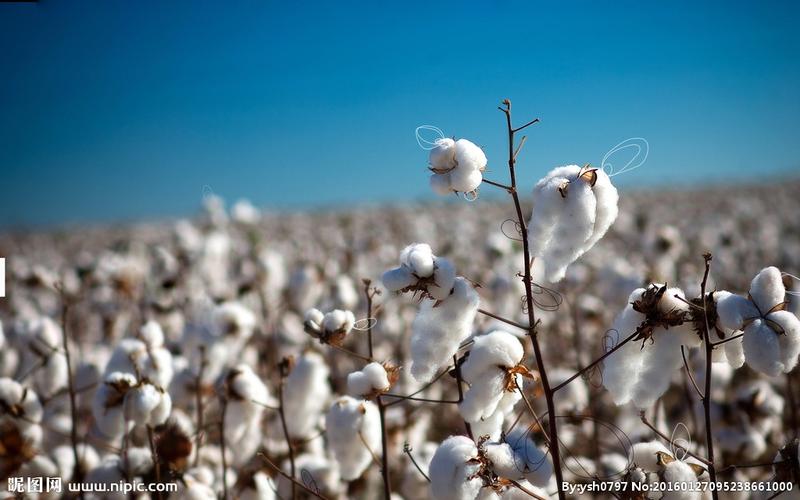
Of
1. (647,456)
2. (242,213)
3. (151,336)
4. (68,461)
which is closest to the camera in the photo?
(647,456)

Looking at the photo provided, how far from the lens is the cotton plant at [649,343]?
132 cm

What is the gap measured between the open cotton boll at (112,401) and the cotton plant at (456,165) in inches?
51.1

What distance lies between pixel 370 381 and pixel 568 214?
2.12ft

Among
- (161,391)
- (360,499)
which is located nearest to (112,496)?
(161,391)

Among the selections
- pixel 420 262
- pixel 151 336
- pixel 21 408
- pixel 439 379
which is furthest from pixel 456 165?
pixel 21 408

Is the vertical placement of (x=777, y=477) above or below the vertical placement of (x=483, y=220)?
below

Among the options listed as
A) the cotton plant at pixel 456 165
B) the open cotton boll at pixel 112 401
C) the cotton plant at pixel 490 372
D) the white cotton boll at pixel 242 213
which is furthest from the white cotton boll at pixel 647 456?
the white cotton boll at pixel 242 213

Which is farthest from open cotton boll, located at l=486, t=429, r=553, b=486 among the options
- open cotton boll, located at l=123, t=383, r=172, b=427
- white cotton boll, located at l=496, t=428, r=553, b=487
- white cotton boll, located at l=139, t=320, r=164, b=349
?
white cotton boll, located at l=139, t=320, r=164, b=349

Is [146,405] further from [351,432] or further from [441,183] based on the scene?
[441,183]

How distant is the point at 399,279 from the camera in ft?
4.12

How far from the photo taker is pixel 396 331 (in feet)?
15.6

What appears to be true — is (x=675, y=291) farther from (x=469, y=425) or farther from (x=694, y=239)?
(x=694, y=239)

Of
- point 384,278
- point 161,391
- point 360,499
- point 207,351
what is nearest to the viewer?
point 384,278

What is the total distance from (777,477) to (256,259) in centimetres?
377
